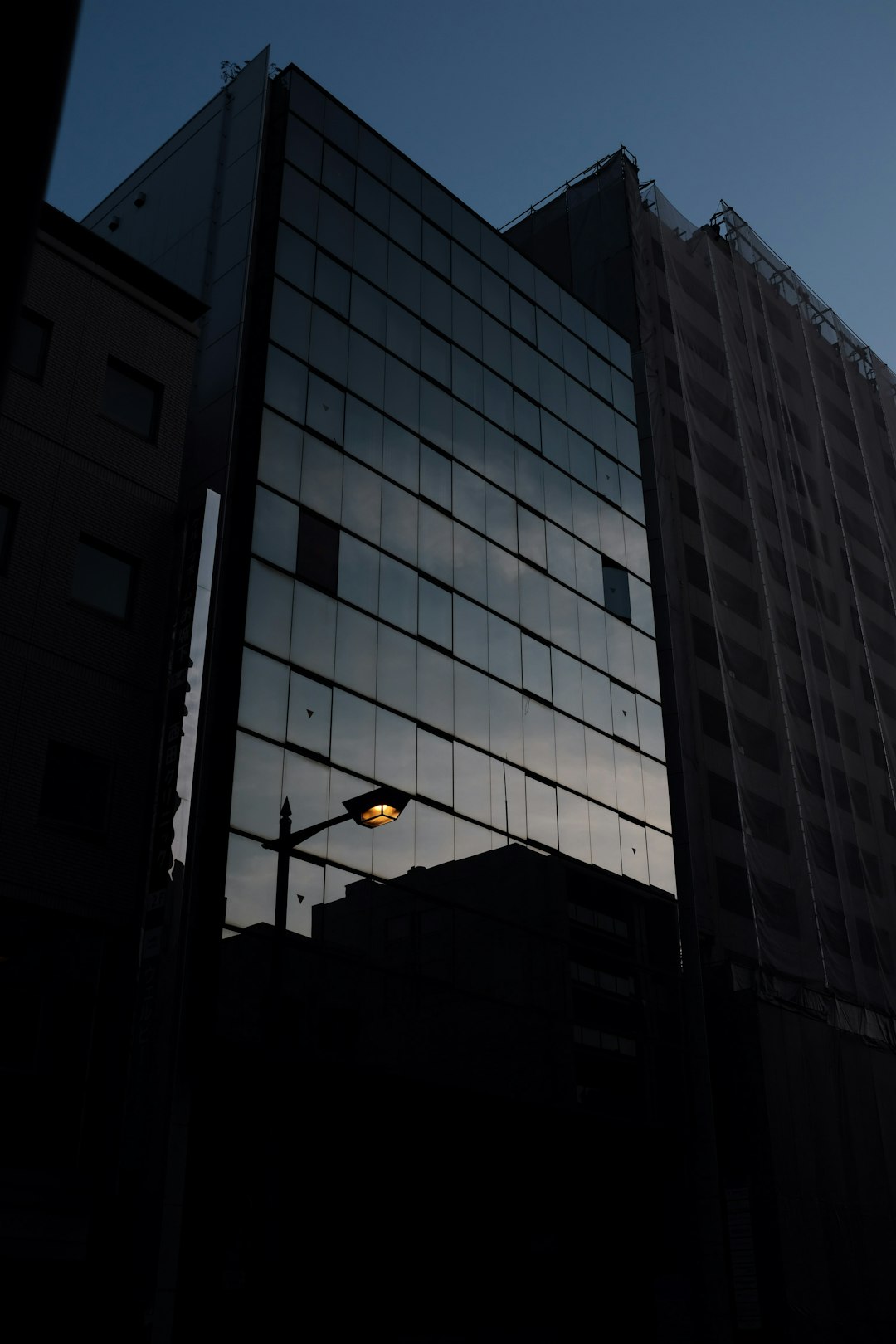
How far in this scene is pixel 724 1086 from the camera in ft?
104

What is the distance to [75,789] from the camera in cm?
2084

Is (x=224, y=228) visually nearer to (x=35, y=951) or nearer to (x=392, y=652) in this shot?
(x=392, y=652)

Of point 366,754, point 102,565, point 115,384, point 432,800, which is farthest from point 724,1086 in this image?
point 115,384

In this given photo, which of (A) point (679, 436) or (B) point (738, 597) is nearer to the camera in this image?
(B) point (738, 597)

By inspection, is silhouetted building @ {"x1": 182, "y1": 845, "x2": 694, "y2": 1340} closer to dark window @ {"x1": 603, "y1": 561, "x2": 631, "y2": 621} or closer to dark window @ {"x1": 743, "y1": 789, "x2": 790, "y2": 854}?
dark window @ {"x1": 603, "y1": 561, "x2": 631, "y2": 621}

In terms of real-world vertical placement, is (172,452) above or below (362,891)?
above

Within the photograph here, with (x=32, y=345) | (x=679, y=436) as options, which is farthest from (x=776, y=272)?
(x=32, y=345)

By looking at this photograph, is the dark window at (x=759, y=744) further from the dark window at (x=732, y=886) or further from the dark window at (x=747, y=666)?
Answer: the dark window at (x=732, y=886)

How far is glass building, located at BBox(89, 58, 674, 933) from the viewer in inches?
969

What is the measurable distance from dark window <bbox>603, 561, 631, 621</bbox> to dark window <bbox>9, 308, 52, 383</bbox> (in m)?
17.5

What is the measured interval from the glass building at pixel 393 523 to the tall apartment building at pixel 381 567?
77 millimetres

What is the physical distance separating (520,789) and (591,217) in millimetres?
27890

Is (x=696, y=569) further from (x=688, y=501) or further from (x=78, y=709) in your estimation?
(x=78, y=709)

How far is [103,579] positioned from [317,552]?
17.1 feet
